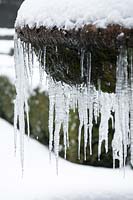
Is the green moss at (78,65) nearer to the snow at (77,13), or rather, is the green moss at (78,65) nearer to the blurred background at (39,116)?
the snow at (77,13)

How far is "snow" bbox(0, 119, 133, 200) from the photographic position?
4992 mm

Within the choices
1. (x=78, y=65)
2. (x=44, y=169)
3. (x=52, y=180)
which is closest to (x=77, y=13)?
(x=78, y=65)

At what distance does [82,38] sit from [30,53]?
77cm

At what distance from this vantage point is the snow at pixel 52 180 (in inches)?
197

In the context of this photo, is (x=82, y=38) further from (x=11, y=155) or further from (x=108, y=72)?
(x=11, y=155)

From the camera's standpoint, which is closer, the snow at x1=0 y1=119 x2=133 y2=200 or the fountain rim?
the fountain rim

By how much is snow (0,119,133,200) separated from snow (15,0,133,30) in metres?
2.64

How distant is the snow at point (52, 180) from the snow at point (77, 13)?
8.65 ft

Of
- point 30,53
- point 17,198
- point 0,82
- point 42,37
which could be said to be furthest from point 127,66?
point 0,82

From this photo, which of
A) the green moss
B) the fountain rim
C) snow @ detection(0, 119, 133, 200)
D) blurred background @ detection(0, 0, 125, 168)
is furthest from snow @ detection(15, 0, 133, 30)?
blurred background @ detection(0, 0, 125, 168)

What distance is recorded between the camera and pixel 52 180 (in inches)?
218

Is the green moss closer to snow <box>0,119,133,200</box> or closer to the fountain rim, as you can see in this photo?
the fountain rim

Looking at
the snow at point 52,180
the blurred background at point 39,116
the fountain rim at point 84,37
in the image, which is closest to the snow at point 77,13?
the fountain rim at point 84,37

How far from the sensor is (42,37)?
248cm
